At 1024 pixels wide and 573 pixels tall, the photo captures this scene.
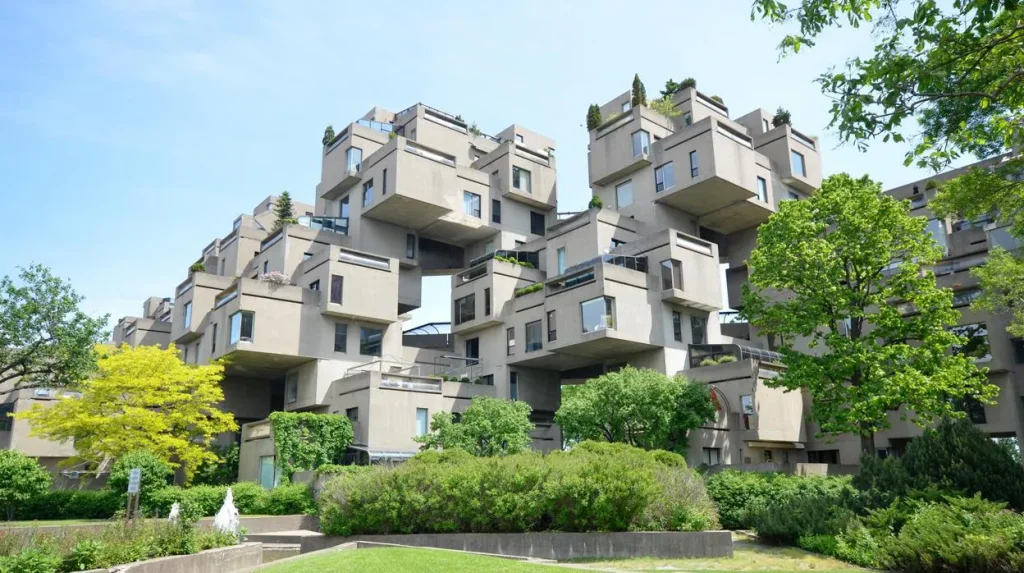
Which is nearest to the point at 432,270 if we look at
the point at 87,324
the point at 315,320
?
the point at 315,320

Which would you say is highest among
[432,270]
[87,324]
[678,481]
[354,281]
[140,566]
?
[432,270]

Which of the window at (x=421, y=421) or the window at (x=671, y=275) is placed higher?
the window at (x=671, y=275)

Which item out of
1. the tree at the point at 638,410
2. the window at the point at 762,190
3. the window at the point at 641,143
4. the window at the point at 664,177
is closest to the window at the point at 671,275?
the tree at the point at 638,410

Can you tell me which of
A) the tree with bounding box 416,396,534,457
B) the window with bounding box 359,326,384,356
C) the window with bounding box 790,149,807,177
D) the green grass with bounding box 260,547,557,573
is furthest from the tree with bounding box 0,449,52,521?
the window with bounding box 790,149,807,177

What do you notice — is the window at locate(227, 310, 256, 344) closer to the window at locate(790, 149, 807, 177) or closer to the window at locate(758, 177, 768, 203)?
the window at locate(758, 177, 768, 203)

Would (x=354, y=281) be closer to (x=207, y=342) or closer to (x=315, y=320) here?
(x=315, y=320)

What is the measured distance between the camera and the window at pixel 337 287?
42.9 metres

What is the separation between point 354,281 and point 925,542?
34.2 m

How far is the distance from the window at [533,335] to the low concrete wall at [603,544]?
24.6 m

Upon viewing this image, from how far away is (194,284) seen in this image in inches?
1870

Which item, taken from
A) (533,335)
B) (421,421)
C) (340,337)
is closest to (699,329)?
(533,335)

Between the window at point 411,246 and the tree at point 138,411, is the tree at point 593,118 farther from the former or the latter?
the tree at point 138,411

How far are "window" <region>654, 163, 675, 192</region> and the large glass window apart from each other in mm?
13778

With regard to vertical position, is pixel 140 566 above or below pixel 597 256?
below
